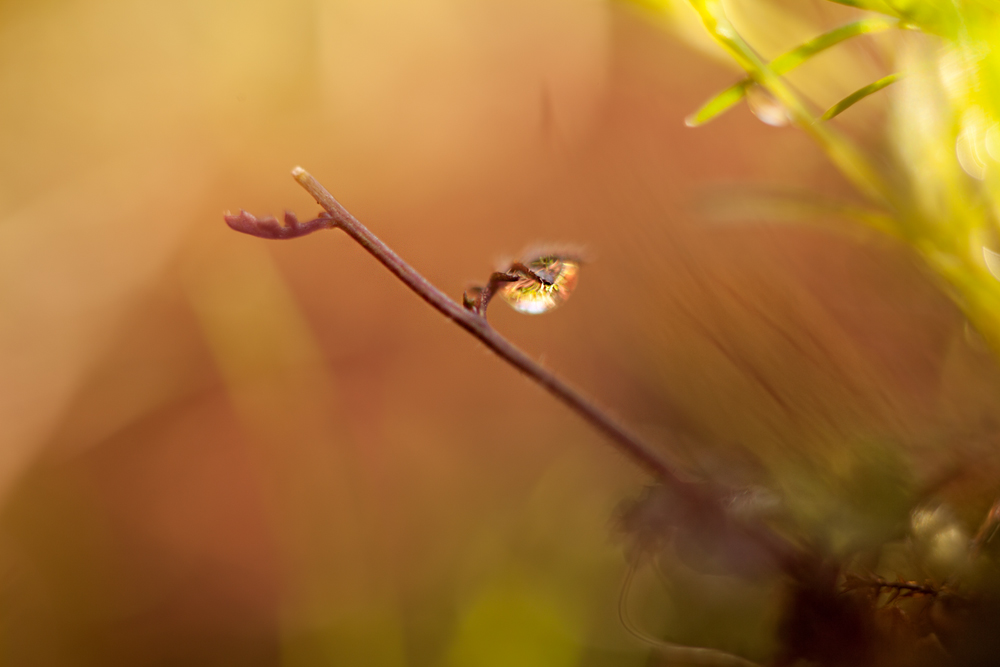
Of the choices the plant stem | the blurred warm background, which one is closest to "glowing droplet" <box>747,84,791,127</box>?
the blurred warm background

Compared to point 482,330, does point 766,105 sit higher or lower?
higher

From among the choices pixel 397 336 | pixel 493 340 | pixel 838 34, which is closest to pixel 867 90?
pixel 838 34

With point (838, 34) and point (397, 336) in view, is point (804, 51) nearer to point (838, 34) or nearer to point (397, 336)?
point (838, 34)

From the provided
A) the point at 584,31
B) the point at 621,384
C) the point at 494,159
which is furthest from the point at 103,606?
the point at 584,31

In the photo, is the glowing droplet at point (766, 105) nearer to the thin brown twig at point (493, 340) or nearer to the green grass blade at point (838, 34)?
the green grass blade at point (838, 34)

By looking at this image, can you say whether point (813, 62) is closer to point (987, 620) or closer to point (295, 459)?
point (987, 620)

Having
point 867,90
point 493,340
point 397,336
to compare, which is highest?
point 397,336

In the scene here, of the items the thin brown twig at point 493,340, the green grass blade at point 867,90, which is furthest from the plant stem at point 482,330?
the green grass blade at point 867,90
